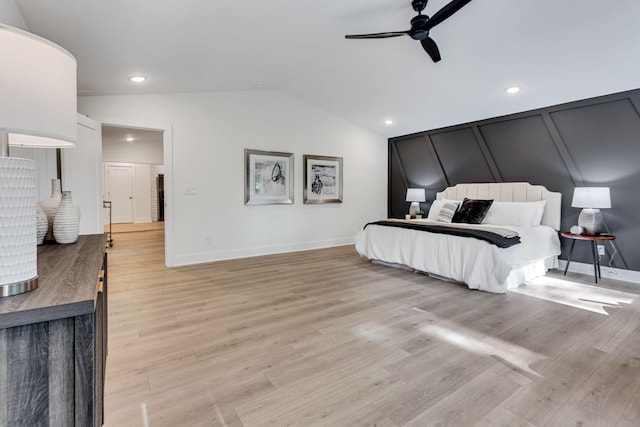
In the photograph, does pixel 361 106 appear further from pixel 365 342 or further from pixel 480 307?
pixel 365 342

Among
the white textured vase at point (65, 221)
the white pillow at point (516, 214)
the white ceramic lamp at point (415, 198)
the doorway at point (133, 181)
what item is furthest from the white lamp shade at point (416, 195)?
the doorway at point (133, 181)

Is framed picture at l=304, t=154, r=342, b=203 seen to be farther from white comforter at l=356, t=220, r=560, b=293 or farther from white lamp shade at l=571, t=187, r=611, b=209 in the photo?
white lamp shade at l=571, t=187, r=611, b=209

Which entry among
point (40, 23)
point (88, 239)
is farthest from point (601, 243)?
point (40, 23)

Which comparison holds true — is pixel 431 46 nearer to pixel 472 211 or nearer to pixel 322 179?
pixel 472 211

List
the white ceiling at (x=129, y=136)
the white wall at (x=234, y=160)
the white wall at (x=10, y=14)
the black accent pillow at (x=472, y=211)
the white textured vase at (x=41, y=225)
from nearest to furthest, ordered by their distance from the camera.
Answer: the white textured vase at (x=41, y=225) < the white wall at (x=10, y=14) < the white wall at (x=234, y=160) < the black accent pillow at (x=472, y=211) < the white ceiling at (x=129, y=136)

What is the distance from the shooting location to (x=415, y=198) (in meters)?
6.25

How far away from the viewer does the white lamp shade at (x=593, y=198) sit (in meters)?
3.76

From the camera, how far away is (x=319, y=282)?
383 centimetres

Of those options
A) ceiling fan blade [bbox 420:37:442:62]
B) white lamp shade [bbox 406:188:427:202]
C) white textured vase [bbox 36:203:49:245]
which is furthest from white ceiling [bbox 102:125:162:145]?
white textured vase [bbox 36:203:49:245]

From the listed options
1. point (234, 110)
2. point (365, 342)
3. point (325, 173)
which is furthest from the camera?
point (325, 173)

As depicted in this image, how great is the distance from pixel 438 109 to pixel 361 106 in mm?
1308

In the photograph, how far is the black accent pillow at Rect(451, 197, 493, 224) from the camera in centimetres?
474

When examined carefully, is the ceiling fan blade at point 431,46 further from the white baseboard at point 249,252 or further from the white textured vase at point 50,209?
the white baseboard at point 249,252

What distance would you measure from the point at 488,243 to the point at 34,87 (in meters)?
3.75
